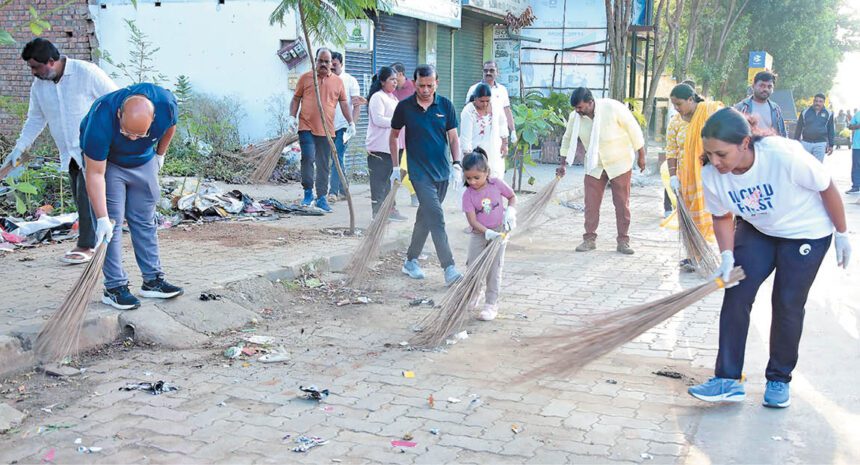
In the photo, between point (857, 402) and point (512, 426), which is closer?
point (512, 426)

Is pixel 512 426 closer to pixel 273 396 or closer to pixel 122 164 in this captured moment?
pixel 273 396

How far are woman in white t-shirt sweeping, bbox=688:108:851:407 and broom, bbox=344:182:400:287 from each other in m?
3.23

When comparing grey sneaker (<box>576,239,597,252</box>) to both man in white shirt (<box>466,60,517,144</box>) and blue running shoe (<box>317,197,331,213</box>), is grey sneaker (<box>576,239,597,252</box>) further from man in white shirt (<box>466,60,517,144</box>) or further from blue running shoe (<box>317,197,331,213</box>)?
blue running shoe (<box>317,197,331,213</box>)

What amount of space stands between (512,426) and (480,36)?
50.8ft

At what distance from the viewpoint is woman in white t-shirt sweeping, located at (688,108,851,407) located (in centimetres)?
375

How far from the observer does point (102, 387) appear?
4238 millimetres

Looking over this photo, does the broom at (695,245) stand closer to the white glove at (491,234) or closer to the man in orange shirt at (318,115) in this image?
the white glove at (491,234)

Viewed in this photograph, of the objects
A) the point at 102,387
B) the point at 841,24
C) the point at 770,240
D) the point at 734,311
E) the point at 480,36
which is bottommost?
the point at 102,387

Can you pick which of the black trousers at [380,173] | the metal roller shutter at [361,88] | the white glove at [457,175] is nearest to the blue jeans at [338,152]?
the black trousers at [380,173]

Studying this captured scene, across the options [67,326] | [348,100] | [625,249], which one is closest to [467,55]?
[348,100]

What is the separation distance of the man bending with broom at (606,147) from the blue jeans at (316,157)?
8.88 feet

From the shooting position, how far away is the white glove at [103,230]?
4777 millimetres

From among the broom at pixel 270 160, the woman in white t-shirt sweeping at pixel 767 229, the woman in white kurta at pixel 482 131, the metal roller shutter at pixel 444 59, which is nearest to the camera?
the woman in white t-shirt sweeping at pixel 767 229

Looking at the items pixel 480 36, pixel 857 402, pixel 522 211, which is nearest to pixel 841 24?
pixel 480 36
